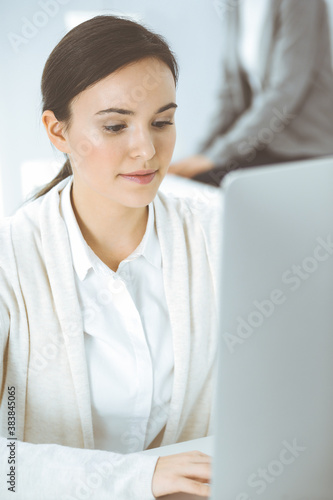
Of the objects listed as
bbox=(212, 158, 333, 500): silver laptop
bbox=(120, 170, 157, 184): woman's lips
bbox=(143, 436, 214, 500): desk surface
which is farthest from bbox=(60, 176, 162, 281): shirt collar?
bbox=(212, 158, 333, 500): silver laptop

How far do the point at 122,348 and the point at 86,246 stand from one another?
0.21 meters

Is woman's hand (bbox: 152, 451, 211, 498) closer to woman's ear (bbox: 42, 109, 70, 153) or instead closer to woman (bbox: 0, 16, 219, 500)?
woman (bbox: 0, 16, 219, 500)

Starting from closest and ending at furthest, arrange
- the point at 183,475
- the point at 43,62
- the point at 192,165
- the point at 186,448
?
the point at 183,475, the point at 186,448, the point at 43,62, the point at 192,165

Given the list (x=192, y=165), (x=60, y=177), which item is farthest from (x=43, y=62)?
(x=60, y=177)

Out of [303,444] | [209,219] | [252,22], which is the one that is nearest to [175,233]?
[209,219]

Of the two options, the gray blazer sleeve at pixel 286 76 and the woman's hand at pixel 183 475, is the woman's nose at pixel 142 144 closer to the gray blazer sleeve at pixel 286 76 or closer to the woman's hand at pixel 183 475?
the woman's hand at pixel 183 475

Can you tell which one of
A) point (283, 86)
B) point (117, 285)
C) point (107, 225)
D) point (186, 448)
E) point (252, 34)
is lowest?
point (186, 448)

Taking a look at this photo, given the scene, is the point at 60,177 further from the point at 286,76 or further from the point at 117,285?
the point at 286,76

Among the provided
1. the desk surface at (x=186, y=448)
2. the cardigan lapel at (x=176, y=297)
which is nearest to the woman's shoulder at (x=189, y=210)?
the cardigan lapel at (x=176, y=297)

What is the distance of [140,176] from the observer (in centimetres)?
107

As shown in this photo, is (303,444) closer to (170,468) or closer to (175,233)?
(170,468)

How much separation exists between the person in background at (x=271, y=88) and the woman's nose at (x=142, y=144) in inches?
94.2

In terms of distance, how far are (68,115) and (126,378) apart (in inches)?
20.5

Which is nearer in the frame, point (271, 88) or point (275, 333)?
point (275, 333)
